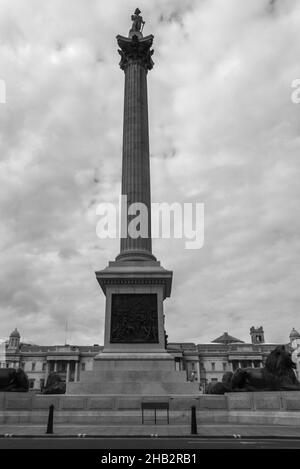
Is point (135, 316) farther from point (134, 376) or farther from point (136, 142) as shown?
point (136, 142)

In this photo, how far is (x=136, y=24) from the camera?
127ft

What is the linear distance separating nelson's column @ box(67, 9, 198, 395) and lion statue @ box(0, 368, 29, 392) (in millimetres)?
2648

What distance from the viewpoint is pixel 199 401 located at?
21.6 metres

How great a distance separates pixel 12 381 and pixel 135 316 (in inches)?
322

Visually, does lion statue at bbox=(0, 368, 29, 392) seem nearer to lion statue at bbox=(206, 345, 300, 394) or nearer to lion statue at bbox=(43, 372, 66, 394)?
lion statue at bbox=(43, 372, 66, 394)

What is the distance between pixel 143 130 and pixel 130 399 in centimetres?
2095

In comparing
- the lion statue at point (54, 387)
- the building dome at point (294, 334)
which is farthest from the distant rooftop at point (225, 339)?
the lion statue at point (54, 387)

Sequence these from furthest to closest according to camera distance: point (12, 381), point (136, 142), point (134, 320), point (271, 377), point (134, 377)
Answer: point (136, 142), point (134, 320), point (134, 377), point (12, 381), point (271, 377)

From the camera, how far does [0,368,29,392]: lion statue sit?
23.2m

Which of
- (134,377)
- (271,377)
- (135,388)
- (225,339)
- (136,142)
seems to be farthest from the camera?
(225,339)

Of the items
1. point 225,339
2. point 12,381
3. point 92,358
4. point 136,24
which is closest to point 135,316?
point 12,381

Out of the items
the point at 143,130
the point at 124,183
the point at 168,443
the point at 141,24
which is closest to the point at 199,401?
the point at 168,443

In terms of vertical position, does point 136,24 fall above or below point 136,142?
above
